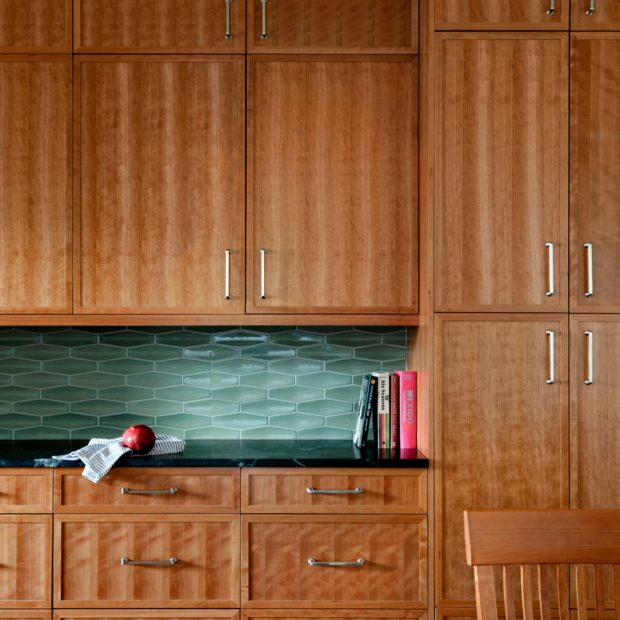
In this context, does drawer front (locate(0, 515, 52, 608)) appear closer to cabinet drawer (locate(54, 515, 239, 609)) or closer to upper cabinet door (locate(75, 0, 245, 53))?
cabinet drawer (locate(54, 515, 239, 609))

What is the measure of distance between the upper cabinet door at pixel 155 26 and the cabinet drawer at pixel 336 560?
1.67 meters

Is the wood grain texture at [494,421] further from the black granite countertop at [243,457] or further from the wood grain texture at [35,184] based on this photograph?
the wood grain texture at [35,184]

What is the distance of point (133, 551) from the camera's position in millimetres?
2283

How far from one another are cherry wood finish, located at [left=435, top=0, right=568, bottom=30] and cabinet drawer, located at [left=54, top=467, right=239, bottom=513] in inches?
64.8

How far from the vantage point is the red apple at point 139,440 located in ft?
7.70

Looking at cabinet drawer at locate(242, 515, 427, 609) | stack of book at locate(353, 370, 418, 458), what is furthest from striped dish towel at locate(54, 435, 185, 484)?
stack of book at locate(353, 370, 418, 458)

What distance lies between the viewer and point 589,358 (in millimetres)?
2295

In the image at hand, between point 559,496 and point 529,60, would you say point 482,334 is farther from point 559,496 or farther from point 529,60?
point 529,60

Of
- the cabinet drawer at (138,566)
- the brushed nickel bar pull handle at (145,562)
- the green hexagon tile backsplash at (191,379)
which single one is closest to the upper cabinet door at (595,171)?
the green hexagon tile backsplash at (191,379)

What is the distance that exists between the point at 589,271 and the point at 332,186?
0.91m

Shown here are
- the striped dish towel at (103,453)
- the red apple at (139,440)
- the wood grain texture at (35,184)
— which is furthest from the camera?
the wood grain texture at (35,184)

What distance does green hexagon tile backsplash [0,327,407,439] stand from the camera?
2.82 meters

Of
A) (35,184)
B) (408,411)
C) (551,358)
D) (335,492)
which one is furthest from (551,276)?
(35,184)

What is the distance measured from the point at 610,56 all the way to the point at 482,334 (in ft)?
3.33
